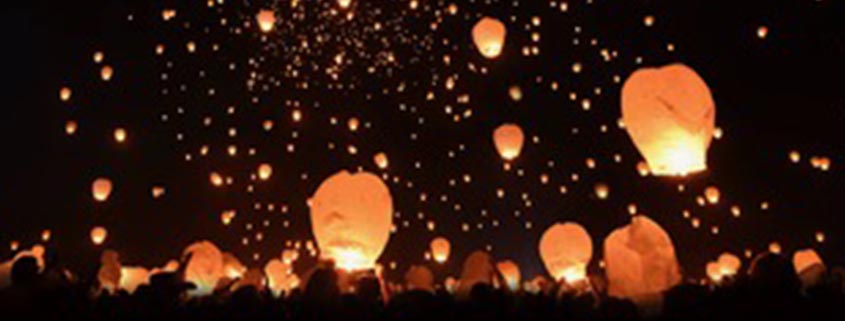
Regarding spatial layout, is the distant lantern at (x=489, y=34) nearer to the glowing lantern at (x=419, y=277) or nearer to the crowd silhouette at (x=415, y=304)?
the glowing lantern at (x=419, y=277)

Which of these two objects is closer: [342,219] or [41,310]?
[41,310]

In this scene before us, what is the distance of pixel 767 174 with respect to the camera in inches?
454

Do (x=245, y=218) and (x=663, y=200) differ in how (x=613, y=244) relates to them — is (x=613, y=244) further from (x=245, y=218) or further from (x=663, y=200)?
(x=245, y=218)

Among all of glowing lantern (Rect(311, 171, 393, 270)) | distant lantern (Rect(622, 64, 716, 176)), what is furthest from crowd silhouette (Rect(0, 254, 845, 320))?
glowing lantern (Rect(311, 171, 393, 270))

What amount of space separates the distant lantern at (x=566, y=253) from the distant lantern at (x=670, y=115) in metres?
2.48

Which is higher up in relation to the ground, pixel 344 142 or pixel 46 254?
pixel 344 142

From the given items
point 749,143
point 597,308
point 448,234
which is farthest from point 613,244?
point 448,234

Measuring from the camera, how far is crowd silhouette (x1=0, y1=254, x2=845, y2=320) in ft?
6.72

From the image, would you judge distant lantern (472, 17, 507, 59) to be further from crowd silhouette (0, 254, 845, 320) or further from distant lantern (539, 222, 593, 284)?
crowd silhouette (0, 254, 845, 320)

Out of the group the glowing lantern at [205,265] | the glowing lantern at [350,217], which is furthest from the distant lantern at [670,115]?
the glowing lantern at [205,265]

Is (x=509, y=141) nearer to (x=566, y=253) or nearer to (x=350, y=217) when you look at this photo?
(x=566, y=253)

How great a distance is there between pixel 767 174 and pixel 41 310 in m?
11.0

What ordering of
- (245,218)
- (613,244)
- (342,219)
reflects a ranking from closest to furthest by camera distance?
(613,244) < (342,219) < (245,218)

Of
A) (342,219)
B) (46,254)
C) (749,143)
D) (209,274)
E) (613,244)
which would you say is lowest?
(46,254)
